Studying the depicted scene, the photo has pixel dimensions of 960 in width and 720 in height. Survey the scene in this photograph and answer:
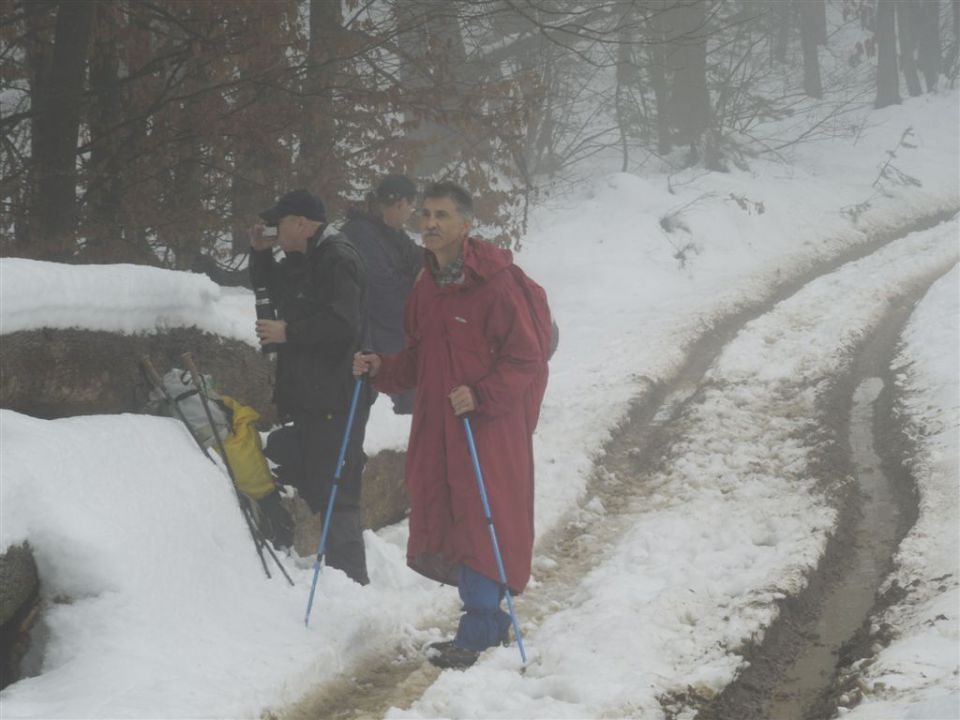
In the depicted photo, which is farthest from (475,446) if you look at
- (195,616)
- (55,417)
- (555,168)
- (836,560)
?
(555,168)

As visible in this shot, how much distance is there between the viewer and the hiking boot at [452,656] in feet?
16.5

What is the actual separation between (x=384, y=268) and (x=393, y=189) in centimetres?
53

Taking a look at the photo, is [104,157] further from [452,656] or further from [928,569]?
[928,569]

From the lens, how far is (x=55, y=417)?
5.43 m

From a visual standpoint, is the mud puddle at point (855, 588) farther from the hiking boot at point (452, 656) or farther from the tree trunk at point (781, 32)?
the tree trunk at point (781, 32)

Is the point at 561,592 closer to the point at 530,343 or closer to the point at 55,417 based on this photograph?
the point at 530,343

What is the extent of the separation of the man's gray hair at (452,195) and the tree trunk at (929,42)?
110ft

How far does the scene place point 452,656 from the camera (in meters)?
5.08

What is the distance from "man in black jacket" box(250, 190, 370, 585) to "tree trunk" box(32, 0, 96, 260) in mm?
3261

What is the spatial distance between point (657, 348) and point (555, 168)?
10.1 m

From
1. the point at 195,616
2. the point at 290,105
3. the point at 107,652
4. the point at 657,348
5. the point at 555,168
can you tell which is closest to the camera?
the point at 107,652

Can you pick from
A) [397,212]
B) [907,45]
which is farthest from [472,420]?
[907,45]

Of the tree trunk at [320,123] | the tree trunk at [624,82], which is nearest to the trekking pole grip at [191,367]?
the tree trunk at [320,123]

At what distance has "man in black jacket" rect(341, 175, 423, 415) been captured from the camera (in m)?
6.87
